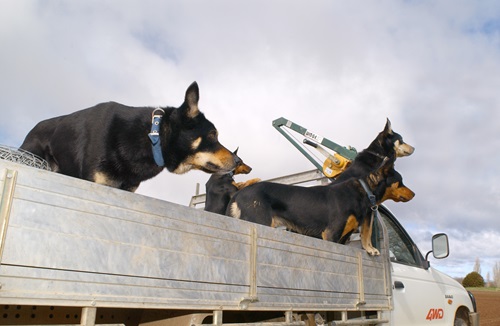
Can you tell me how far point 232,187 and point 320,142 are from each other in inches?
91.0

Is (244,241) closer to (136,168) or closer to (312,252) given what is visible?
(312,252)

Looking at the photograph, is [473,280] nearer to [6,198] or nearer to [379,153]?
[379,153]

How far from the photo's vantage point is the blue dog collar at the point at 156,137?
3.60 meters

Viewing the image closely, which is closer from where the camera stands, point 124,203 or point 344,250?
point 124,203

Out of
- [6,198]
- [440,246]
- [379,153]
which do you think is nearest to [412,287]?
[440,246]

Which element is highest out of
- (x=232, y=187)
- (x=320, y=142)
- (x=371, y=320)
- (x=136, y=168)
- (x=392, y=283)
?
(x=320, y=142)

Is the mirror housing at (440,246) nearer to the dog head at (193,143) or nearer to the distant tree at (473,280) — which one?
the dog head at (193,143)

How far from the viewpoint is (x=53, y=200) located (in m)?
1.87

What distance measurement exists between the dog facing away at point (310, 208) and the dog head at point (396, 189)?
1.60 ft

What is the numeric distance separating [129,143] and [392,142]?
4.27 meters

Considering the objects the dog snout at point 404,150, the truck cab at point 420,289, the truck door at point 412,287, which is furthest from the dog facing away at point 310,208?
the dog snout at point 404,150

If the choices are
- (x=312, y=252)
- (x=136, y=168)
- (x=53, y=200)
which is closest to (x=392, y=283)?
→ (x=312, y=252)

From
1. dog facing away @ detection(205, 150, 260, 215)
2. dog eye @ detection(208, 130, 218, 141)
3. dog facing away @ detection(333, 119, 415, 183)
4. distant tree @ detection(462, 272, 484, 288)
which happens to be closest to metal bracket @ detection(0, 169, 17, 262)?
dog eye @ detection(208, 130, 218, 141)

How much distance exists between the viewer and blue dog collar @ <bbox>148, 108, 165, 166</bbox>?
360 cm
